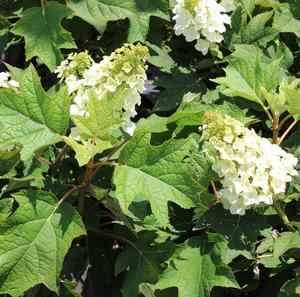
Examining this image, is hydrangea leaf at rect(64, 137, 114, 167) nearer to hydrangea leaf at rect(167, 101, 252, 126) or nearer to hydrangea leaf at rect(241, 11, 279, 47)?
hydrangea leaf at rect(167, 101, 252, 126)

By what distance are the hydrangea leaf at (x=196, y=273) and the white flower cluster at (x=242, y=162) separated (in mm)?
204

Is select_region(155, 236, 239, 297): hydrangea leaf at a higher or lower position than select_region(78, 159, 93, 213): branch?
lower

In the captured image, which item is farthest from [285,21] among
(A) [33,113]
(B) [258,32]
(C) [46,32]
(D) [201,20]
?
(A) [33,113]

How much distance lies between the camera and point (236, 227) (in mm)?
1976

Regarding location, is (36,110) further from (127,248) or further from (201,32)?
(201,32)

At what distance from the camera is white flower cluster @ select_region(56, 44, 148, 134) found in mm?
1795

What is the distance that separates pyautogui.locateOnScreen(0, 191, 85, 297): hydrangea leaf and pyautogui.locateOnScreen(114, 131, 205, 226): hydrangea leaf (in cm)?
18

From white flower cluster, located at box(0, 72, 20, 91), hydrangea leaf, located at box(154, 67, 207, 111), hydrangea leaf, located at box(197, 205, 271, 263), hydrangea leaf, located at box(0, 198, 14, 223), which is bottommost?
hydrangea leaf, located at box(197, 205, 271, 263)

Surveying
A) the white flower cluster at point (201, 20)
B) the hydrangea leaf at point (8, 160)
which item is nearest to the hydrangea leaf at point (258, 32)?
the white flower cluster at point (201, 20)

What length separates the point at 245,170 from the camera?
181cm

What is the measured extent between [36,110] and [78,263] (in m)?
0.55

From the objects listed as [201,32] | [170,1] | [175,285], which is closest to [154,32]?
[170,1]

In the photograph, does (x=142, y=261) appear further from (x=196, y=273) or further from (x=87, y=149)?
(x=87, y=149)

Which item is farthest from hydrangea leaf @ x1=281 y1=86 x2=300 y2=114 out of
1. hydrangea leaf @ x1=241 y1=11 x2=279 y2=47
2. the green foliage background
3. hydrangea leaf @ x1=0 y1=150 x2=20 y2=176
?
hydrangea leaf @ x1=0 y1=150 x2=20 y2=176
